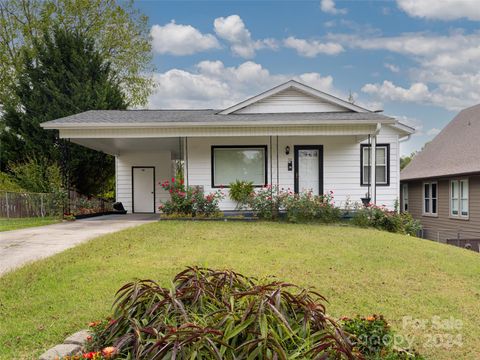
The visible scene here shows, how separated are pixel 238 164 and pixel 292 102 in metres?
3.04

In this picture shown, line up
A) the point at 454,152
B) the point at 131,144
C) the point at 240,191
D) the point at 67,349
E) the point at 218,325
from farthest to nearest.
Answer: the point at 454,152 < the point at 131,144 < the point at 240,191 < the point at 67,349 < the point at 218,325

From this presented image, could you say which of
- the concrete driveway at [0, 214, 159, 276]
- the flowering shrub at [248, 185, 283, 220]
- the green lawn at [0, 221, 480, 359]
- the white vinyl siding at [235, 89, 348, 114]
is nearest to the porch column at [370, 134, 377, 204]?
the white vinyl siding at [235, 89, 348, 114]

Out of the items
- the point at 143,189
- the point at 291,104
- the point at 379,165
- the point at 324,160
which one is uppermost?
the point at 291,104

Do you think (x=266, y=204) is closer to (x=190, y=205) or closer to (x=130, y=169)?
(x=190, y=205)

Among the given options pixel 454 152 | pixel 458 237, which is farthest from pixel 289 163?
pixel 454 152

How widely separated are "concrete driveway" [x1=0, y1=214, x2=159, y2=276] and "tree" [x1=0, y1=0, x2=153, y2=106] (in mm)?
16013

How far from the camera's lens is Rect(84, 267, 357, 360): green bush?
218 cm

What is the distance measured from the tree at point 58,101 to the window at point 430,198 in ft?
51.2

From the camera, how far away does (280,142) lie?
45.1ft

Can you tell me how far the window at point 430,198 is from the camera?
1892 cm

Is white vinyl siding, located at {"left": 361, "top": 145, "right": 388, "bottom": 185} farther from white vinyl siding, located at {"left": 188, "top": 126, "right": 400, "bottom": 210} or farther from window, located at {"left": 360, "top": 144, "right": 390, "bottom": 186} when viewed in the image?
white vinyl siding, located at {"left": 188, "top": 126, "right": 400, "bottom": 210}

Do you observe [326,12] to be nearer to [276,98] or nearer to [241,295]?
[276,98]

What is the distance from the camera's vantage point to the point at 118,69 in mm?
26219

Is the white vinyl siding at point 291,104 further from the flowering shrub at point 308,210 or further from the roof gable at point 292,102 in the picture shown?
the flowering shrub at point 308,210
